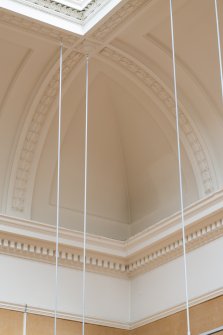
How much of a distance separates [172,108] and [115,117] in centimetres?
96

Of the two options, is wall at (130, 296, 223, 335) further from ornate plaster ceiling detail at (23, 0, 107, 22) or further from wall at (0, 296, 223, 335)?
ornate plaster ceiling detail at (23, 0, 107, 22)

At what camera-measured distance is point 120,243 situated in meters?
10.1

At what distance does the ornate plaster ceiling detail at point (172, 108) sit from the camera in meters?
9.28

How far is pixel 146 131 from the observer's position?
10.0 meters

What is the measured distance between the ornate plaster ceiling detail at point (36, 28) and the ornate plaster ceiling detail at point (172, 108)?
0.47m

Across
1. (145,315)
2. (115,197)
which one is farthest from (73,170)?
(145,315)

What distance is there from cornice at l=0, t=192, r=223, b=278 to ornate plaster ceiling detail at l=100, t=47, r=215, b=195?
1.65 feet

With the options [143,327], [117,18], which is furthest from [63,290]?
[117,18]

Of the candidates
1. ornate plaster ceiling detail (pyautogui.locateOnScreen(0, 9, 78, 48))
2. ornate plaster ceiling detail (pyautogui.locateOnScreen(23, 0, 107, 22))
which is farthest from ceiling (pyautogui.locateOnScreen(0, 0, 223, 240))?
ornate plaster ceiling detail (pyautogui.locateOnScreen(23, 0, 107, 22))

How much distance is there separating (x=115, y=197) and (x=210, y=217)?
6.81ft

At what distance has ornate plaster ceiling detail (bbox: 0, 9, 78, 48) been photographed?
866 centimetres

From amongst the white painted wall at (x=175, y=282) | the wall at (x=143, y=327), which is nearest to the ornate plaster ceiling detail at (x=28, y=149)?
the wall at (x=143, y=327)

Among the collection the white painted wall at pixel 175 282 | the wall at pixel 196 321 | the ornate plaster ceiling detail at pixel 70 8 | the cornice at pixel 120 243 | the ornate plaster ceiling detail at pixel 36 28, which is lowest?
the wall at pixel 196 321

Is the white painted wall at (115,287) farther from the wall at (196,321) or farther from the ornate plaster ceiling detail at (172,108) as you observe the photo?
the ornate plaster ceiling detail at (172,108)
